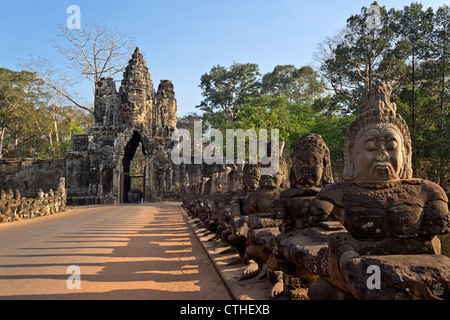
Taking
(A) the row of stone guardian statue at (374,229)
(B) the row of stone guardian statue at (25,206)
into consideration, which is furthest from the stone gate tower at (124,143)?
(A) the row of stone guardian statue at (374,229)

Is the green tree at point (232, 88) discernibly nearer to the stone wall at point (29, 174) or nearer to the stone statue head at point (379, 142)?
the stone wall at point (29, 174)

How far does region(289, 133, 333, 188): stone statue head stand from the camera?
4930mm

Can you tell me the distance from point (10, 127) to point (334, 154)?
39.4m

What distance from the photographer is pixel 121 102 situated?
41.6m

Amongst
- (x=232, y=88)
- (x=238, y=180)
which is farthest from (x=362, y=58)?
(x=232, y=88)

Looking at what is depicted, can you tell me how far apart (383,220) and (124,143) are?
126 ft

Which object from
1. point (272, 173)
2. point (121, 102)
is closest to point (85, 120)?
point (121, 102)

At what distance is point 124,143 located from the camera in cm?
3941

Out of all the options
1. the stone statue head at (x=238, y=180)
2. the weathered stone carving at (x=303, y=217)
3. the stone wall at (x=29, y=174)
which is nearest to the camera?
the weathered stone carving at (x=303, y=217)

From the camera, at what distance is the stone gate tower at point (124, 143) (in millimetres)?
37969

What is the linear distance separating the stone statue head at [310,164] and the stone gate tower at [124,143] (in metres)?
33.4

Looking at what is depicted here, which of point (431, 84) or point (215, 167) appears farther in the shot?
point (215, 167)

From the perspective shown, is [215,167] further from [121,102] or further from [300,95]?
[300,95]

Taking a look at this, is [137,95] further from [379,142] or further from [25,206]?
[379,142]
